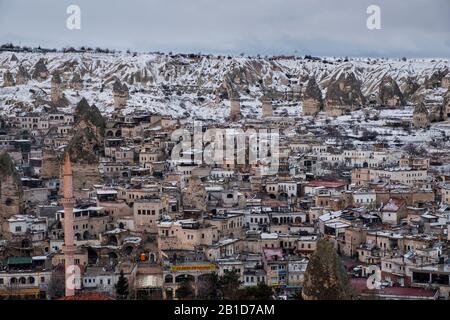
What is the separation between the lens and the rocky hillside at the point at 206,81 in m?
27.7

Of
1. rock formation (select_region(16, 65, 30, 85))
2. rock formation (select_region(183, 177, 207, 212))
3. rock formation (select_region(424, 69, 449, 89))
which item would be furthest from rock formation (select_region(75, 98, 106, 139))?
rock formation (select_region(424, 69, 449, 89))

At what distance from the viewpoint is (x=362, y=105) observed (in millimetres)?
28641

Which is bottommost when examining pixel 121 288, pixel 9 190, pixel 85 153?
pixel 121 288

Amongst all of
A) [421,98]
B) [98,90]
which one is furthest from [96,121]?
[421,98]

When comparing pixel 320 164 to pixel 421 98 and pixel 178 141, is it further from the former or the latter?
pixel 421 98

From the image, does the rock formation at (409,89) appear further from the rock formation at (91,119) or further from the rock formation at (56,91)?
the rock formation at (91,119)

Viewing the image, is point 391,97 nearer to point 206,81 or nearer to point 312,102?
point 312,102

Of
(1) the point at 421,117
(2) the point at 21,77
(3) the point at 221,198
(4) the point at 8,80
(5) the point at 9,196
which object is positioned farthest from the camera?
(2) the point at 21,77

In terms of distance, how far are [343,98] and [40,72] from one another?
12.3 meters

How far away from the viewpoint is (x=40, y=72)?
3278cm

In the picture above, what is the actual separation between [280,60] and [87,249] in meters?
31.5

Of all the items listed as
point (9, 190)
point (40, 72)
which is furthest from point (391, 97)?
point (9, 190)

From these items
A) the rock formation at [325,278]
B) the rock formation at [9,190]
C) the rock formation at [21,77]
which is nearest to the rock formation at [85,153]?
the rock formation at [9,190]

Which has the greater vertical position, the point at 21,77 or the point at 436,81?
the point at 21,77
